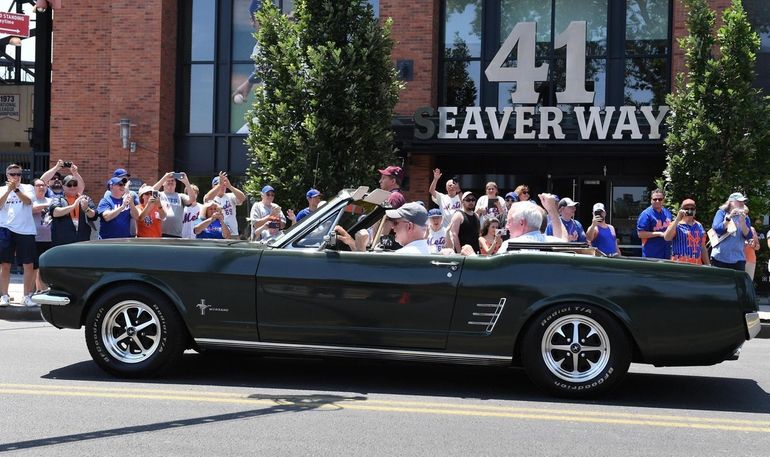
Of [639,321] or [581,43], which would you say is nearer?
[639,321]

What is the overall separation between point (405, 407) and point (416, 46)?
1304cm

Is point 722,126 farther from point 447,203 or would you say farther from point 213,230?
point 213,230

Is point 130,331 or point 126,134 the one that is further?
point 126,134

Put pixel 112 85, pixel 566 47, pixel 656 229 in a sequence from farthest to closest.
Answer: pixel 112 85 → pixel 566 47 → pixel 656 229

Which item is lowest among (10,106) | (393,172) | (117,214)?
(117,214)

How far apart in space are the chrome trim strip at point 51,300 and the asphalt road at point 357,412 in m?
0.59

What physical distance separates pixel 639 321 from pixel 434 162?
1265 centimetres

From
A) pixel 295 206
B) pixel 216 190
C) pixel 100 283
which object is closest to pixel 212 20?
pixel 295 206

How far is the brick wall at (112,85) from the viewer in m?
18.5

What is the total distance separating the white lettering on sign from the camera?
28672 mm

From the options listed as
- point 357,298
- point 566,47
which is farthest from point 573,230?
point 566,47

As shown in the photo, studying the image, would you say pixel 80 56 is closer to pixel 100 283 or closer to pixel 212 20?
pixel 212 20

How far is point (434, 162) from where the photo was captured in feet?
58.9

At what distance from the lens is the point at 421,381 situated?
629 centimetres
